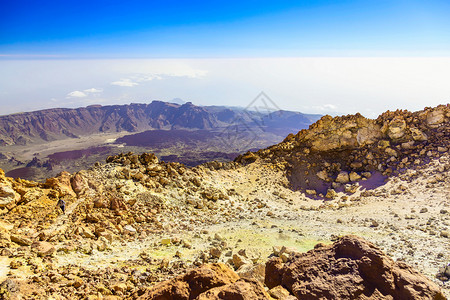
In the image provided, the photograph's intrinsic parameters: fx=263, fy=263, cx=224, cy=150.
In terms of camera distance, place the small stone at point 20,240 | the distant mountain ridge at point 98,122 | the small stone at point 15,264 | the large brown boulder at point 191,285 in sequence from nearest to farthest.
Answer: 1. the large brown boulder at point 191,285
2. the small stone at point 15,264
3. the small stone at point 20,240
4. the distant mountain ridge at point 98,122

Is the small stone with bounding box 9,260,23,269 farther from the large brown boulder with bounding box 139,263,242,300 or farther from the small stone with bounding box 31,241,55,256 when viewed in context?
the large brown boulder with bounding box 139,263,242,300

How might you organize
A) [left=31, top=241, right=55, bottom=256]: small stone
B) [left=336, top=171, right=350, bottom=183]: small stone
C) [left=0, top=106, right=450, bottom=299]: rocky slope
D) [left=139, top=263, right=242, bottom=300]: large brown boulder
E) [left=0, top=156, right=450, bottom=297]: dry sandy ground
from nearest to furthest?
1. [left=139, top=263, right=242, bottom=300]: large brown boulder
2. [left=0, top=106, right=450, bottom=299]: rocky slope
3. [left=31, top=241, right=55, bottom=256]: small stone
4. [left=0, top=156, right=450, bottom=297]: dry sandy ground
5. [left=336, top=171, right=350, bottom=183]: small stone

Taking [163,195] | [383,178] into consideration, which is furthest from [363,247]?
[383,178]

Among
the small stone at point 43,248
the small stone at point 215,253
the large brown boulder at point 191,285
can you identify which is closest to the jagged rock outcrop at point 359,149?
the small stone at point 215,253

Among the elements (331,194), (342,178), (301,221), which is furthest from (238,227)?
(342,178)

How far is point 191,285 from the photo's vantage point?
4367 millimetres

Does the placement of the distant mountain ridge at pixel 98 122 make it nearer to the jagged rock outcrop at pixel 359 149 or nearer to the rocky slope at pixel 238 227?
the jagged rock outcrop at pixel 359 149

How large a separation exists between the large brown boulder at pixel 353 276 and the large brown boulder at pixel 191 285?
49.2 inches

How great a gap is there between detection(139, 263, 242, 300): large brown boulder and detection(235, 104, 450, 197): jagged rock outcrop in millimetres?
17384

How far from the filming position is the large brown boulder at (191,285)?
4250 millimetres

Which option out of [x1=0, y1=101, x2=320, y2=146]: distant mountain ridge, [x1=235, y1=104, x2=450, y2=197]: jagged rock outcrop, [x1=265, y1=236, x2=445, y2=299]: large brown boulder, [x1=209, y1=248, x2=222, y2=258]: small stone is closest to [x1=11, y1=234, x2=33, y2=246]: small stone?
[x1=209, y1=248, x2=222, y2=258]: small stone

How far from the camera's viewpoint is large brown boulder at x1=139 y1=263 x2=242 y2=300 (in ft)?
13.9

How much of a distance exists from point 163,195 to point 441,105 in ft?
76.4

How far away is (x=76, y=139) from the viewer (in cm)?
14612
